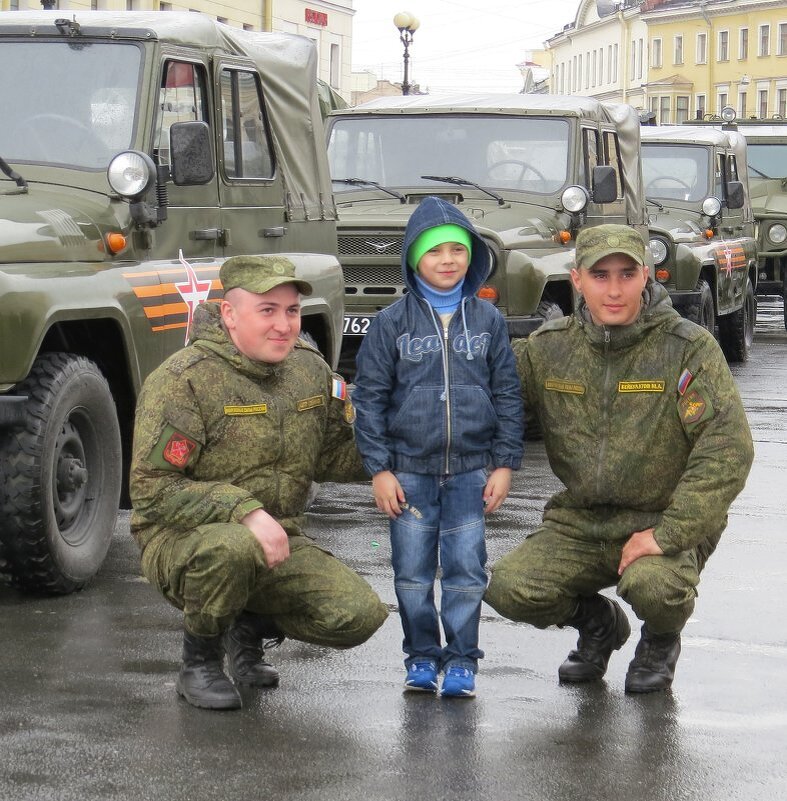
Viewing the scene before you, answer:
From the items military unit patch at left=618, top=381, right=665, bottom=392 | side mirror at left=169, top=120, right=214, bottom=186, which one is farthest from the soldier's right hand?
side mirror at left=169, top=120, right=214, bottom=186

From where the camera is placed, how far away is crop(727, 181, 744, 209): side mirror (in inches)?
621

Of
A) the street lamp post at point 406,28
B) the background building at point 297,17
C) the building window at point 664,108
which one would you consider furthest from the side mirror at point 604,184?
the building window at point 664,108

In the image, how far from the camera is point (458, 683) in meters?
4.75

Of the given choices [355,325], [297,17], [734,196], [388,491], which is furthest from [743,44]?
[388,491]

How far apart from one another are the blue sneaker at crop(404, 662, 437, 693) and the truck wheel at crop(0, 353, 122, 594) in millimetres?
1607

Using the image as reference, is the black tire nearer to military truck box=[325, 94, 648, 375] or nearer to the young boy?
Result: military truck box=[325, 94, 648, 375]

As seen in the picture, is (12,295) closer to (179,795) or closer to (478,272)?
(478,272)

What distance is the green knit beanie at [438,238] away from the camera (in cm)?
482

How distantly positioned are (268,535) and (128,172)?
7.63 ft

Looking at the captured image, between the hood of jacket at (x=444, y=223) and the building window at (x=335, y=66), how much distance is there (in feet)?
158

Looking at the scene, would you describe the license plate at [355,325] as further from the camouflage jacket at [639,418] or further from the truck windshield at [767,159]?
the truck windshield at [767,159]

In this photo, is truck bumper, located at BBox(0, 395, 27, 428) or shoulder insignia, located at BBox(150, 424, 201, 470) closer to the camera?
shoulder insignia, located at BBox(150, 424, 201, 470)

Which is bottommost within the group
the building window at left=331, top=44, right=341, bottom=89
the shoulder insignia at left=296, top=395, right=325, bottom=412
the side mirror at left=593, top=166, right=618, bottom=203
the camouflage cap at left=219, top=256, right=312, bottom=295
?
the shoulder insignia at left=296, top=395, right=325, bottom=412

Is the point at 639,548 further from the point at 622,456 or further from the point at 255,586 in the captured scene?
the point at 255,586
